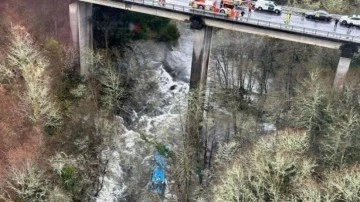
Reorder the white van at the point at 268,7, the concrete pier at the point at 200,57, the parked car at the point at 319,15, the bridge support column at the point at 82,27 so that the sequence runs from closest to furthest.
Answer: the parked car at the point at 319,15
the white van at the point at 268,7
the concrete pier at the point at 200,57
the bridge support column at the point at 82,27

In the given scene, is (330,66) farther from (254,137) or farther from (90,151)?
(90,151)

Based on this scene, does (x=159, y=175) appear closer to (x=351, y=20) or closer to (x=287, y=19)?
(x=287, y=19)

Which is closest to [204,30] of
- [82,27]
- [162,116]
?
[162,116]

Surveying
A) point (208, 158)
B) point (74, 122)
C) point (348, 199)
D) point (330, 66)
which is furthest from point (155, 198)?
point (330, 66)

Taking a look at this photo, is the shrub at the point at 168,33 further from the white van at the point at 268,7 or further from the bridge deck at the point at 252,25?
the white van at the point at 268,7

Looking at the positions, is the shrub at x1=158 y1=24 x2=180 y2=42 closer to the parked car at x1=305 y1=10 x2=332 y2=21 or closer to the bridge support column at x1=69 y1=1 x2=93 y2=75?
the bridge support column at x1=69 y1=1 x2=93 y2=75

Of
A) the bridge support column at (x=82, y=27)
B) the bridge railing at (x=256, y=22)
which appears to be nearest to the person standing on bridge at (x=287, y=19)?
the bridge railing at (x=256, y=22)

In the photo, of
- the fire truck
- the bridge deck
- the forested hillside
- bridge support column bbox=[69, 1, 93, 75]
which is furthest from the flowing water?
the fire truck
